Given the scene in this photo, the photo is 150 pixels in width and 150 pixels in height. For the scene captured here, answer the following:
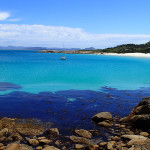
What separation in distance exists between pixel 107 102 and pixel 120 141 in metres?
9.25

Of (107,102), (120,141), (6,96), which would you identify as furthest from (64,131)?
(6,96)

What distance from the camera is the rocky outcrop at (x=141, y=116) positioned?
48.3 feet

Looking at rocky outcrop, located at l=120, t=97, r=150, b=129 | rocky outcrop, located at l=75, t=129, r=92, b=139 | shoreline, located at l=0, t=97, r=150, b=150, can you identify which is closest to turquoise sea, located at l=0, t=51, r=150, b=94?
shoreline, located at l=0, t=97, r=150, b=150

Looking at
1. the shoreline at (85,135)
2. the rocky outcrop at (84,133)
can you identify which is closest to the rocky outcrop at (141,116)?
the shoreline at (85,135)

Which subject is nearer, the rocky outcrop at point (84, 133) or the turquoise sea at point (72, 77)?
the rocky outcrop at point (84, 133)

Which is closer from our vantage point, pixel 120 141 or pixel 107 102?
pixel 120 141

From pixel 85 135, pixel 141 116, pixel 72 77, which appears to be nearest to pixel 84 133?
pixel 85 135

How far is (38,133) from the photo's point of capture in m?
13.3

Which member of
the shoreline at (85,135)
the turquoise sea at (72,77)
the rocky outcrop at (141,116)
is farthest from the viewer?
the turquoise sea at (72,77)

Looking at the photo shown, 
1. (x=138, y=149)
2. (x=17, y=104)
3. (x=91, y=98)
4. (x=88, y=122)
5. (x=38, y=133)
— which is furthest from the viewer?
(x=91, y=98)

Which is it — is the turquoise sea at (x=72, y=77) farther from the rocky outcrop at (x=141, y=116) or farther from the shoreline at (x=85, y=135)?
the rocky outcrop at (x=141, y=116)

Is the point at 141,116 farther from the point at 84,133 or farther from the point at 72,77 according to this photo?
the point at 72,77

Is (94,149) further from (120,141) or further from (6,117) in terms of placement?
(6,117)

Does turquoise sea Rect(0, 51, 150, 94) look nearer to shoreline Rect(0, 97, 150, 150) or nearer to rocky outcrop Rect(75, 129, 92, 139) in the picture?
shoreline Rect(0, 97, 150, 150)
